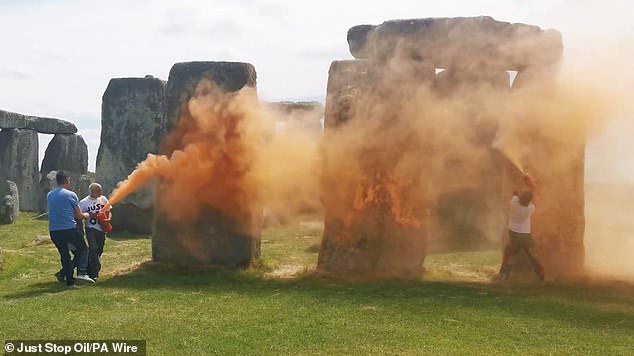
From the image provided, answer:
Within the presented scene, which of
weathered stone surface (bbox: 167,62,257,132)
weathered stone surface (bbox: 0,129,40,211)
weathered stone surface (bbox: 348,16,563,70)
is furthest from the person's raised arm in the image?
weathered stone surface (bbox: 0,129,40,211)

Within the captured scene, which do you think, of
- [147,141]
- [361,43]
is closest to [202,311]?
[361,43]

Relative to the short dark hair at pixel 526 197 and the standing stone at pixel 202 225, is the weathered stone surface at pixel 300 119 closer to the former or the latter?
the standing stone at pixel 202 225

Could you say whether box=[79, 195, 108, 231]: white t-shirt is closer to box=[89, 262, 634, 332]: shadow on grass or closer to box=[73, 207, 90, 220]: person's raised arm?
box=[73, 207, 90, 220]: person's raised arm

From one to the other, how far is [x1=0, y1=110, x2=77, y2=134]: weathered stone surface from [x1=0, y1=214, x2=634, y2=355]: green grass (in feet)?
48.2

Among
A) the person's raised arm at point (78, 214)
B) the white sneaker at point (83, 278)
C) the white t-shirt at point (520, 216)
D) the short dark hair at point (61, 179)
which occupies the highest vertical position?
the short dark hair at point (61, 179)

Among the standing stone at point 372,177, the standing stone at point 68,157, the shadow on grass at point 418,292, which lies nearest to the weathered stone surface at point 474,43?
the standing stone at point 372,177

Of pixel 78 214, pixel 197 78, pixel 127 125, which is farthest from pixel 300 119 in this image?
pixel 127 125

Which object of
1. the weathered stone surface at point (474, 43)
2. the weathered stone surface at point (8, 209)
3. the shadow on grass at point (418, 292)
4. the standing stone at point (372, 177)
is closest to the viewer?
the shadow on grass at point (418, 292)

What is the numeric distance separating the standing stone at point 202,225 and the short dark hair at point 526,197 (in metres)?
4.68

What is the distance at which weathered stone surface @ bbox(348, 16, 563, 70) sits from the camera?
40.5 feet

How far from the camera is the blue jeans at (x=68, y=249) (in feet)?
35.4

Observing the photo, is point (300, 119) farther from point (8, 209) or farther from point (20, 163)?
point (20, 163)

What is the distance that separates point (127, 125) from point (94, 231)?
1057cm

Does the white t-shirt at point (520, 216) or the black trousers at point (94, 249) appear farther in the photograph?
the white t-shirt at point (520, 216)
